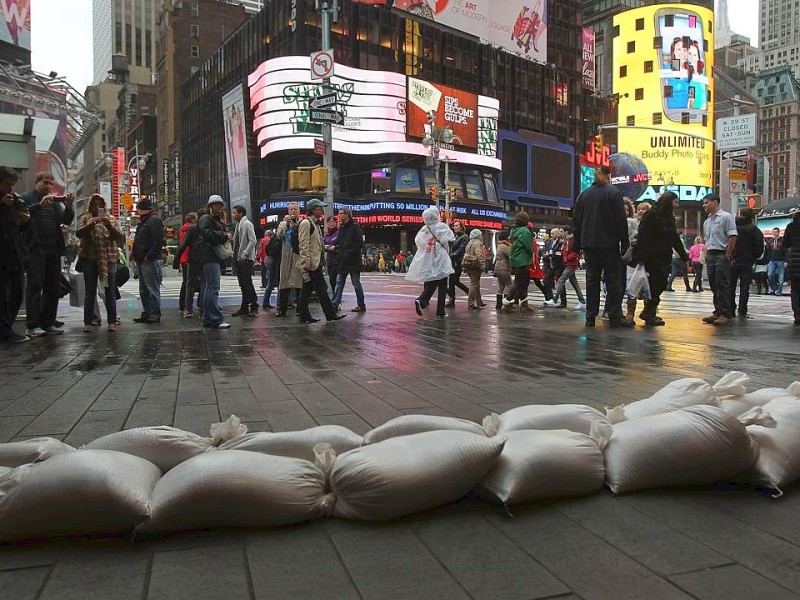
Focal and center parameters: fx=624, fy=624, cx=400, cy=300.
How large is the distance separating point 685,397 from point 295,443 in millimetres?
1715

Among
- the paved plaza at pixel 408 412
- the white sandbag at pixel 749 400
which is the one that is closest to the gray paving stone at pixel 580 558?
the paved plaza at pixel 408 412

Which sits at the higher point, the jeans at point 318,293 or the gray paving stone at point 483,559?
the jeans at point 318,293

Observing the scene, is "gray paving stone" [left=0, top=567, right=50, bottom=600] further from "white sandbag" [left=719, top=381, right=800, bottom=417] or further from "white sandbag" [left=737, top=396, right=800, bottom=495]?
"white sandbag" [left=719, top=381, right=800, bottom=417]

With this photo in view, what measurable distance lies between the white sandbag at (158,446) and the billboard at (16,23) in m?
31.8

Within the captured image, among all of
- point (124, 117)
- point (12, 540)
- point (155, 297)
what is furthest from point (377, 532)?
point (124, 117)

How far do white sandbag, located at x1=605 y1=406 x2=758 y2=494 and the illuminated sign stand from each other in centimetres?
4978

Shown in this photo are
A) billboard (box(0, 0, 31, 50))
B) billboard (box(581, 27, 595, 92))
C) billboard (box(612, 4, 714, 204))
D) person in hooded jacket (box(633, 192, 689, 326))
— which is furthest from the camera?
billboard (box(612, 4, 714, 204))

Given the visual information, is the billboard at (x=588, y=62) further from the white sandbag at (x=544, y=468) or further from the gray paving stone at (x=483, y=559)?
the gray paving stone at (x=483, y=559)

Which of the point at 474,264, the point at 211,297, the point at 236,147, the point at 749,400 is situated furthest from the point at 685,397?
the point at 236,147

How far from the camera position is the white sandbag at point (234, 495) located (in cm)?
201

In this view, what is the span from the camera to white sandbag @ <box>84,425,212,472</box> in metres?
2.34

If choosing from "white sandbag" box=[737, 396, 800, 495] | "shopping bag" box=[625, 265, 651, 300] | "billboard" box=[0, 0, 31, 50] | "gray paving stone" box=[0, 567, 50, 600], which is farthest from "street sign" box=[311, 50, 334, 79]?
"billboard" box=[0, 0, 31, 50]

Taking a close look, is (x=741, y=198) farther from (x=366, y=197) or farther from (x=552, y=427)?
(x=366, y=197)

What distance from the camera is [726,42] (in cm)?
17038
